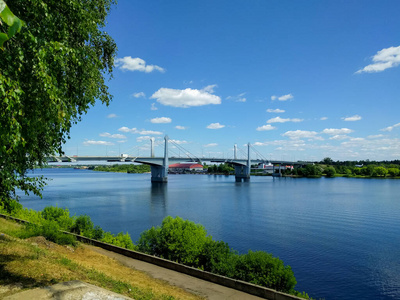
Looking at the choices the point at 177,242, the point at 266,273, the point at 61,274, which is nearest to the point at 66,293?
the point at 61,274

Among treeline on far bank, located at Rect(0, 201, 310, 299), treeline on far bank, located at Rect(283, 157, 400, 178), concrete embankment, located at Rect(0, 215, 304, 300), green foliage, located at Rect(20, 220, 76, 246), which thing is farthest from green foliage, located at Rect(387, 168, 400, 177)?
green foliage, located at Rect(20, 220, 76, 246)

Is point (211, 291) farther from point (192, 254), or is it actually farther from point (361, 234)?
point (361, 234)

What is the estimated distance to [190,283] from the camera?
12883 mm

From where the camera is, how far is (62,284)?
867 cm

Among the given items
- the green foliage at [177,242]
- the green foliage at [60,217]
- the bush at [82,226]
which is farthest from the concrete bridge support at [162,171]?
the green foliage at [177,242]

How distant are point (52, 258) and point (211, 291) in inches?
267

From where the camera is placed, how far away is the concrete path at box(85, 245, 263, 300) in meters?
11.7

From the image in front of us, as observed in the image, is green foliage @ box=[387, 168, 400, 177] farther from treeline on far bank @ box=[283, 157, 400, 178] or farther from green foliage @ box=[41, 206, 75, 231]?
green foliage @ box=[41, 206, 75, 231]

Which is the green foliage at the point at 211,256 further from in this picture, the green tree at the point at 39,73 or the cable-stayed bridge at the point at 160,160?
the cable-stayed bridge at the point at 160,160

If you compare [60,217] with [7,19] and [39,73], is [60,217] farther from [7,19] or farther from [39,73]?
[7,19]

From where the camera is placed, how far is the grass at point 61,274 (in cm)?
902


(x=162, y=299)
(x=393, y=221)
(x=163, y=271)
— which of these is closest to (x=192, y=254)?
Result: (x=163, y=271)

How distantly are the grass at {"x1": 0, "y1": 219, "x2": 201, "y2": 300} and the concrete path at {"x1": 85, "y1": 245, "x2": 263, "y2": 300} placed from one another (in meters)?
0.50

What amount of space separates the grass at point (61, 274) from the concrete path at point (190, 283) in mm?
500
